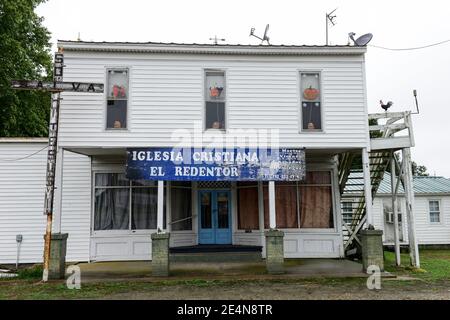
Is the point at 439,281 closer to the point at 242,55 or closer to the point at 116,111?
the point at 242,55

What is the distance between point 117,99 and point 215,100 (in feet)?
9.45

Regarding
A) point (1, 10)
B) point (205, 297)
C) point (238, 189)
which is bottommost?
point (205, 297)

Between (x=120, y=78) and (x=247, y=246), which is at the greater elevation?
(x=120, y=78)

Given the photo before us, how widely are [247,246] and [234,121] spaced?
167 inches

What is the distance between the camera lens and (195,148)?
12.2m

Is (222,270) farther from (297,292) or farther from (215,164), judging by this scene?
(297,292)

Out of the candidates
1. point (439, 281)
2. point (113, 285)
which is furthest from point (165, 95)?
point (439, 281)

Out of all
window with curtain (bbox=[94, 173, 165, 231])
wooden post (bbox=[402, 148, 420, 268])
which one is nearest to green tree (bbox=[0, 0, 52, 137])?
window with curtain (bbox=[94, 173, 165, 231])

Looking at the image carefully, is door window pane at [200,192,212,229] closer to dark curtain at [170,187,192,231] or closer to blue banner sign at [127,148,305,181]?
dark curtain at [170,187,192,231]

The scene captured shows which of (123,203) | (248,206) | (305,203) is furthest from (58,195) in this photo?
(305,203)

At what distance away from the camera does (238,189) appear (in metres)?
15.0

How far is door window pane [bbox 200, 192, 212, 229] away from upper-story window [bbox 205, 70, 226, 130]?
10.3 ft

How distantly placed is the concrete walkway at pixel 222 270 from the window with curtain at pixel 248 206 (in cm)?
170

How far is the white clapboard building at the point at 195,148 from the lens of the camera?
482 inches
